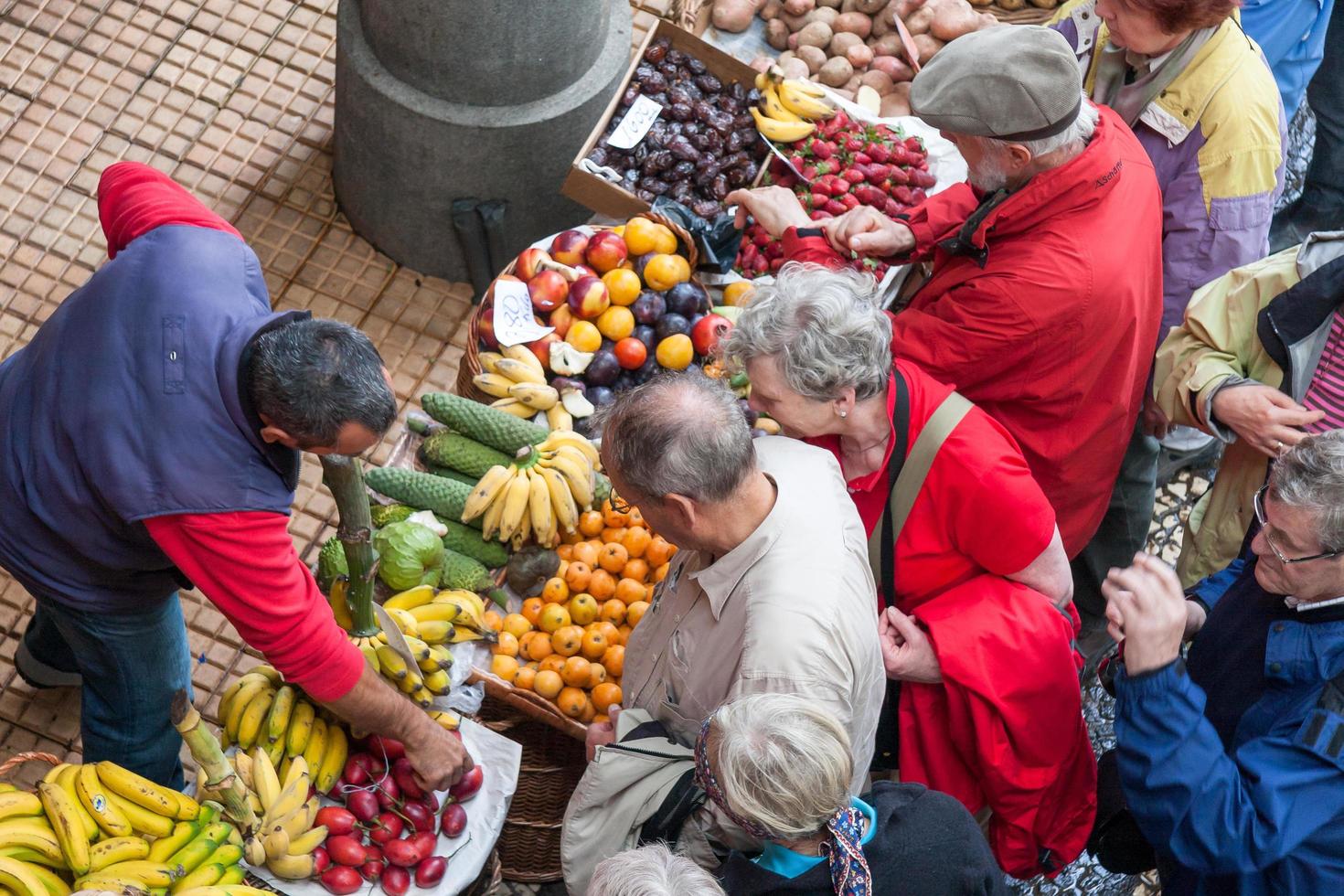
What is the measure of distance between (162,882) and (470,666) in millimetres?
858

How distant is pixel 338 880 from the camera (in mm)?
2234

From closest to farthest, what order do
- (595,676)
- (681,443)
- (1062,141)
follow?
(681,443) → (1062,141) → (595,676)

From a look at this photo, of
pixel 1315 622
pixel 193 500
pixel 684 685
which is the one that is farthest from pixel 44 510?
pixel 1315 622

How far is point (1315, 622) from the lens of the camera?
208cm

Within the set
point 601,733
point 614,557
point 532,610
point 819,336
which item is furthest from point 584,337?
point 601,733

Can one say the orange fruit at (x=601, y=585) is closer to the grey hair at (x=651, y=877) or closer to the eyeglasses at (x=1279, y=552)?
the grey hair at (x=651, y=877)

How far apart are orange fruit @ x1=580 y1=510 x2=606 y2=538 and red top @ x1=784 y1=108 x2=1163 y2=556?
0.90 metres

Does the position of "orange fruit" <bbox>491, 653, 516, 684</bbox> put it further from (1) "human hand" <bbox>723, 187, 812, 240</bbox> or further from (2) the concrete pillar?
(2) the concrete pillar

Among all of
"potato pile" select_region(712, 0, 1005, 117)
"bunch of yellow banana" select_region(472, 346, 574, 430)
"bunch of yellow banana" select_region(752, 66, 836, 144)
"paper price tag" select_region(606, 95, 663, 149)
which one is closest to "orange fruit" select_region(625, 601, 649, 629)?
"bunch of yellow banana" select_region(472, 346, 574, 430)

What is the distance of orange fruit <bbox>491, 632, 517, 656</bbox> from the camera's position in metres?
2.82

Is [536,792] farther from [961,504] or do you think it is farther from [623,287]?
[623,287]

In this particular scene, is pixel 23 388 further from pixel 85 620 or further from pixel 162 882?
pixel 162 882

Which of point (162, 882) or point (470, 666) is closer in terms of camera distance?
point (162, 882)

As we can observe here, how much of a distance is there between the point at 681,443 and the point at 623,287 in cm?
147
